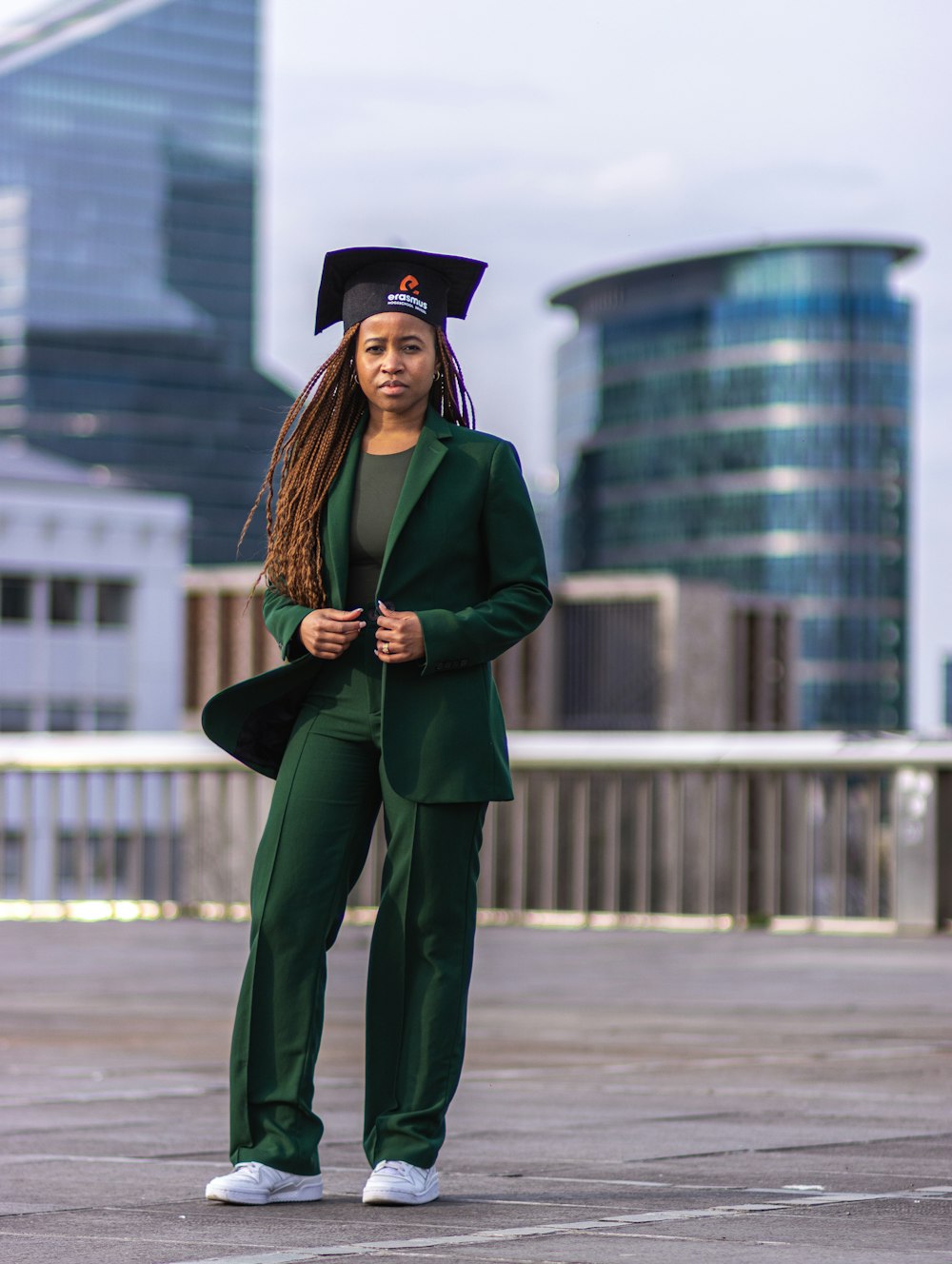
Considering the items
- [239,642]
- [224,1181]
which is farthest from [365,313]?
[239,642]

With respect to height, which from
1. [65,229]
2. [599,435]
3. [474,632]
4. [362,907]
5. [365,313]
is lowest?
[362,907]

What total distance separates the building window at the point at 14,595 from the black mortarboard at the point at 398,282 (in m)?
56.7

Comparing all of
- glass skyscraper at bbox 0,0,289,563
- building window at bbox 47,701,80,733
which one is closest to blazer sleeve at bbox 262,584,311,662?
building window at bbox 47,701,80,733

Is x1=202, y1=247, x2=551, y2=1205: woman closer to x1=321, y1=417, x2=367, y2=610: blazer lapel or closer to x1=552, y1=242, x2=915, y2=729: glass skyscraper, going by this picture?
x1=321, y1=417, x2=367, y2=610: blazer lapel

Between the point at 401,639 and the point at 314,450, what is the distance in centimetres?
44

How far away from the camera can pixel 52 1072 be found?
6102 millimetres

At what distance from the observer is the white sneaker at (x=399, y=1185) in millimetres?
3748

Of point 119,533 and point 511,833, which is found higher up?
point 119,533

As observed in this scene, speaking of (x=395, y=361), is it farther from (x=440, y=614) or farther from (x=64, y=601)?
(x=64, y=601)

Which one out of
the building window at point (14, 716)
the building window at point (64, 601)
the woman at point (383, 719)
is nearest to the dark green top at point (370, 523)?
the woman at point (383, 719)

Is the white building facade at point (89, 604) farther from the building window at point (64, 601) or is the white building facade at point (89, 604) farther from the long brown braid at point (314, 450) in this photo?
the long brown braid at point (314, 450)

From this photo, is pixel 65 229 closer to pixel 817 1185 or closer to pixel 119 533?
pixel 119 533

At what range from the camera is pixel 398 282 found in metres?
4.06

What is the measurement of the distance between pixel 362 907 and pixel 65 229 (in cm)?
15637
